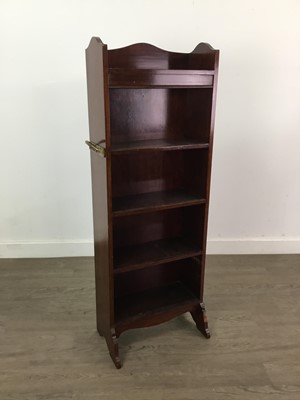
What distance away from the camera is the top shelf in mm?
1354

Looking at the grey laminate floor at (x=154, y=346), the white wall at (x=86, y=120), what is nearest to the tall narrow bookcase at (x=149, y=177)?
the grey laminate floor at (x=154, y=346)

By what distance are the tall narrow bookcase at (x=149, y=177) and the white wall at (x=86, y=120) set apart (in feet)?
2.76

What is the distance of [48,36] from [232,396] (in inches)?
92.2

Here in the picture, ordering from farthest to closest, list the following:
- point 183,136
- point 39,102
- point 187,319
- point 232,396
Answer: point 39,102, point 187,319, point 183,136, point 232,396

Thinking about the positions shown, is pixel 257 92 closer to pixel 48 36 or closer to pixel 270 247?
pixel 270 247

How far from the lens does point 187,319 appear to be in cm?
209

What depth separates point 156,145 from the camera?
1.55m

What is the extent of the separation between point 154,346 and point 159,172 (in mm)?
931

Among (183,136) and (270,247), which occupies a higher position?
(183,136)

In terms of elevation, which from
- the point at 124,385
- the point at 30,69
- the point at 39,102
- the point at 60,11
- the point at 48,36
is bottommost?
the point at 124,385

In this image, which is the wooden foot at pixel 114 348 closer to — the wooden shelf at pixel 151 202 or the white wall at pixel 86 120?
the wooden shelf at pixel 151 202

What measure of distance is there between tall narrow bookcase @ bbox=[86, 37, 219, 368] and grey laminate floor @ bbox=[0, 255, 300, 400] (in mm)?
121

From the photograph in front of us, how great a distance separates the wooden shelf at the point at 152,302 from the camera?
1.79m

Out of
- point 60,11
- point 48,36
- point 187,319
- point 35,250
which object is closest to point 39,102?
point 48,36
